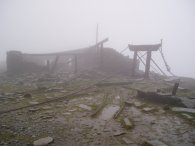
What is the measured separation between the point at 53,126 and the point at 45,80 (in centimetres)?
875

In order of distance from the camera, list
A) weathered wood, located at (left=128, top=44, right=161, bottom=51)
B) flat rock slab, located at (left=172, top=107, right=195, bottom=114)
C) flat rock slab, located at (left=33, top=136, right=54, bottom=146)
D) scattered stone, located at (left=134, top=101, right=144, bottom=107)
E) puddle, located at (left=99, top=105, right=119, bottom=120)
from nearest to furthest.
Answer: flat rock slab, located at (left=33, top=136, right=54, bottom=146) < puddle, located at (left=99, top=105, right=119, bottom=120) < flat rock slab, located at (left=172, top=107, right=195, bottom=114) < scattered stone, located at (left=134, top=101, right=144, bottom=107) < weathered wood, located at (left=128, top=44, right=161, bottom=51)

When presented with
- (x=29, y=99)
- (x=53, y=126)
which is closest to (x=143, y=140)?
(x=53, y=126)

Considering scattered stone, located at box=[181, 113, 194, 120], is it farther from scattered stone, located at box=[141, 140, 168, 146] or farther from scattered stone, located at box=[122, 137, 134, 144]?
scattered stone, located at box=[122, 137, 134, 144]

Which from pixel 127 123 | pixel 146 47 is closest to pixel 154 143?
pixel 127 123

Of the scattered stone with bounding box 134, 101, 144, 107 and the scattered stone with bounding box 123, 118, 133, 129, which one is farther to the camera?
the scattered stone with bounding box 134, 101, 144, 107

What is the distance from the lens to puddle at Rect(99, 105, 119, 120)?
518cm

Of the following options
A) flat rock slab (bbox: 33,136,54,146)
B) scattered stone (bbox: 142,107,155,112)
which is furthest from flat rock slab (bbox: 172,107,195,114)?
flat rock slab (bbox: 33,136,54,146)

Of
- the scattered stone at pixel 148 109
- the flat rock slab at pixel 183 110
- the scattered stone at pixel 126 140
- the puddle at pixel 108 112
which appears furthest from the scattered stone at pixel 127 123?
the flat rock slab at pixel 183 110

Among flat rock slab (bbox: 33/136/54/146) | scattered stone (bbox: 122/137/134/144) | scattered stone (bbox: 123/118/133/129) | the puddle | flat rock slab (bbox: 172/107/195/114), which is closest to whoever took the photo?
flat rock slab (bbox: 33/136/54/146)

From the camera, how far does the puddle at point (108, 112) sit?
518cm

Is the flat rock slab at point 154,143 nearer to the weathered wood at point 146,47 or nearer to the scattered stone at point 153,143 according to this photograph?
the scattered stone at point 153,143

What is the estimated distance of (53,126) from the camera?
4.42m

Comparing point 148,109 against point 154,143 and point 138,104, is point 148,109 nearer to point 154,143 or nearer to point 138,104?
point 138,104

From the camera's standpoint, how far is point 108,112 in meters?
5.68
